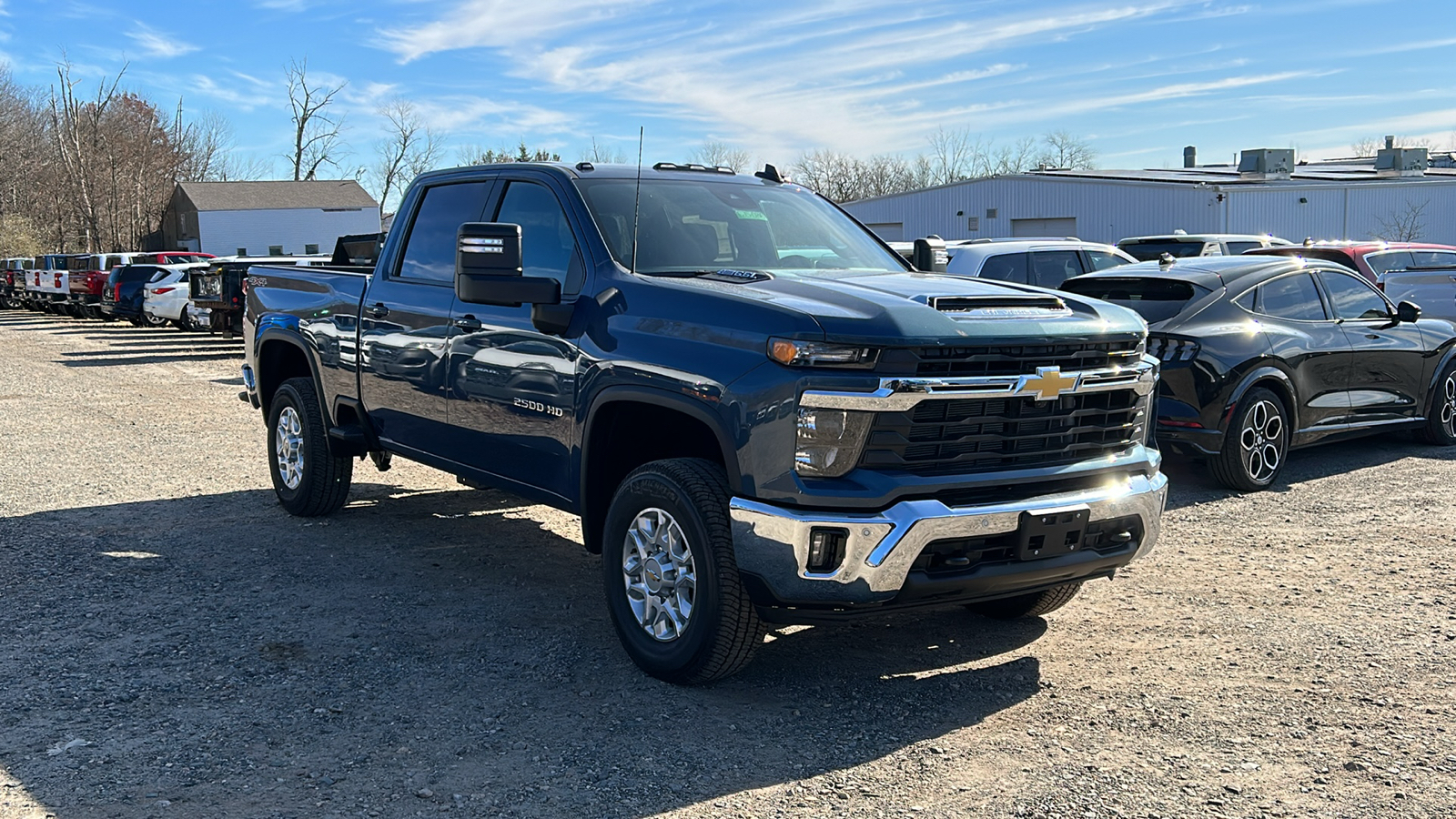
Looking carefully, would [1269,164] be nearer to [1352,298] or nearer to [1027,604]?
[1352,298]

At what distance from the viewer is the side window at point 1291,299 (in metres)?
9.00

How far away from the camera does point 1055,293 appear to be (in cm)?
516

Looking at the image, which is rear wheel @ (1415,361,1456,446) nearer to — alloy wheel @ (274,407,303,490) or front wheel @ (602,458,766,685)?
front wheel @ (602,458,766,685)

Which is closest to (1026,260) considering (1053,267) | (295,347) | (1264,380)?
(1053,267)

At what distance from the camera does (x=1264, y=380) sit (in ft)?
28.3

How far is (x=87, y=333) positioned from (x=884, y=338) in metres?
28.8

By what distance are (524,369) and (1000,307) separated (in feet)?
6.82

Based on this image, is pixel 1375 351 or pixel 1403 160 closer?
pixel 1375 351

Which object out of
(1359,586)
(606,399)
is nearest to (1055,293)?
(606,399)

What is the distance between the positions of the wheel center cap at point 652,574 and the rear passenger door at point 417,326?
182 centimetres

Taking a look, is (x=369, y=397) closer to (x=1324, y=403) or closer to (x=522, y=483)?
(x=522, y=483)

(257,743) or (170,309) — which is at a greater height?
(170,309)

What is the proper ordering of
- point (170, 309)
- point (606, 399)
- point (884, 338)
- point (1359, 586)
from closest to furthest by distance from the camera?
point (884, 338) < point (606, 399) < point (1359, 586) < point (170, 309)

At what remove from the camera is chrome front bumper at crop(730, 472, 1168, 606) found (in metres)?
4.17
